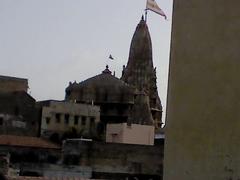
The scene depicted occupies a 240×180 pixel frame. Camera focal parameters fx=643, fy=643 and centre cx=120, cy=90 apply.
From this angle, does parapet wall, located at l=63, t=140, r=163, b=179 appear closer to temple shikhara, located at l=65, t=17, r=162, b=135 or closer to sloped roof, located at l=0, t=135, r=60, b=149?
sloped roof, located at l=0, t=135, r=60, b=149

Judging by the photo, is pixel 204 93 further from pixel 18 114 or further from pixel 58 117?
pixel 58 117

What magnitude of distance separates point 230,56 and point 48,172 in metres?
27.4

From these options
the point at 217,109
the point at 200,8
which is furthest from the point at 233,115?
the point at 200,8

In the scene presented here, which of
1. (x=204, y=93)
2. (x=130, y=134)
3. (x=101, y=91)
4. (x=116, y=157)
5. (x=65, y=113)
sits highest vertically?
(x=101, y=91)

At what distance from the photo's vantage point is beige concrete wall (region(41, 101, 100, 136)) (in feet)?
154

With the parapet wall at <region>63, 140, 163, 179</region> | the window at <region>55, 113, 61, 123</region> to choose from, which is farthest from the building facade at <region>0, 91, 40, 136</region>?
the parapet wall at <region>63, 140, 163, 179</region>

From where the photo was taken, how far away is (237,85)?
5.14m

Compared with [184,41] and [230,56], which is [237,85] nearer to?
[230,56]

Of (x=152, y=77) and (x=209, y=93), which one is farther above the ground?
(x=152, y=77)

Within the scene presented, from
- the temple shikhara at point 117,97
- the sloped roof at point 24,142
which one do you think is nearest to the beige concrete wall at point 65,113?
the temple shikhara at point 117,97

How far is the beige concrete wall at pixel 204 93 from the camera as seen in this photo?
17.0 ft

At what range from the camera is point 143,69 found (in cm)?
6425

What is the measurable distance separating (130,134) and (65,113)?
5.74 meters

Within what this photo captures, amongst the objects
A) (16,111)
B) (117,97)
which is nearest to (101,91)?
(117,97)
